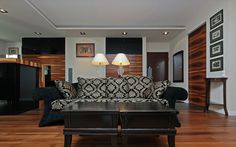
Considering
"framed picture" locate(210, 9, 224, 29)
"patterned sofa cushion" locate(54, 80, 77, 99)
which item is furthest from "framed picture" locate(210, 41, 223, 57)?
"patterned sofa cushion" locate(54, 80, 77, 99)

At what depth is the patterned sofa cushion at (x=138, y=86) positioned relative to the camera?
3588 millimetres

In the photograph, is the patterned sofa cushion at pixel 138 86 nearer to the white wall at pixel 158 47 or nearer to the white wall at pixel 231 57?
the white wall at pixel 231 57

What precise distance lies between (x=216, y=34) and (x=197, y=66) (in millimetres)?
1358

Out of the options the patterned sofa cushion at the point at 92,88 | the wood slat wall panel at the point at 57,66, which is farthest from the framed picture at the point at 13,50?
the patterned sofa cushion at the point at 92,88

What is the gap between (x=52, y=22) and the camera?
5.88m

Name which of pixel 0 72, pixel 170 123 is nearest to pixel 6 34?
pixel 0 72

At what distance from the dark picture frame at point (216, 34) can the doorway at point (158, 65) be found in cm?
384

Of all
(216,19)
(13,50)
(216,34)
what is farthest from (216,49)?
(13,50)

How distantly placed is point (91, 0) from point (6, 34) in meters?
4.85

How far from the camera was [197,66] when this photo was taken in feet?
19.0

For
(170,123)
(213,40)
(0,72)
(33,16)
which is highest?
(33,16)

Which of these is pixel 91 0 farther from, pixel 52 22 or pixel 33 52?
pixel 33 52

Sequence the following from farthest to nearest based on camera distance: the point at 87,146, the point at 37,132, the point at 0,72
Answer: the point at 0,72, the point at 37,132, the point at 87,146

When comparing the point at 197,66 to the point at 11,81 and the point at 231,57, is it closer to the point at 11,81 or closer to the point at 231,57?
the point at 231,57
